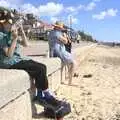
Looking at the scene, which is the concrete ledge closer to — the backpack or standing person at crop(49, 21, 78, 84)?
the backpack

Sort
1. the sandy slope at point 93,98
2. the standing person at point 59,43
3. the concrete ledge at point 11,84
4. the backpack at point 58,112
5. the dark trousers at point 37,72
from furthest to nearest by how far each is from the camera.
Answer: the standing person at point 59,43 → the sandy slope at point 93,98 → the backpack at point 58,112 → the dark trousers at point 37,72 → the concrete ledge at point 11,84

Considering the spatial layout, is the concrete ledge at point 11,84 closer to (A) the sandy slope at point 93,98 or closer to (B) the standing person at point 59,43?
(A) the sandy slope at point 93,98

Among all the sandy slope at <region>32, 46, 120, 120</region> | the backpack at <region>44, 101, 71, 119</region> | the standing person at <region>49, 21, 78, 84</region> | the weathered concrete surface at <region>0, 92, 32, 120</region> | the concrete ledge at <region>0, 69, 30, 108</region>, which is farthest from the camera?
the standing person at <region>49, 21, 78, 84</region>

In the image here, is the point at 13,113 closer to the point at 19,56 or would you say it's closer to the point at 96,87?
the point at 19,56

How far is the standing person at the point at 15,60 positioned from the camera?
7.14 meters

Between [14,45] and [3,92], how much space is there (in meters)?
1.63

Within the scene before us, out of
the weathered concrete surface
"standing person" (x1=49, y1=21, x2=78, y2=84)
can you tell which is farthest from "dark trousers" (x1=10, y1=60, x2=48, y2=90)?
"standing person" (x1=49, y1=21, x2=78, y2=84)

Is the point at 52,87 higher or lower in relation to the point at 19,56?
lower

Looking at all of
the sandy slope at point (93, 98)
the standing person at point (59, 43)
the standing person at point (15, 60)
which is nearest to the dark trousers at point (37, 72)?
the standing person at point (15, 60)

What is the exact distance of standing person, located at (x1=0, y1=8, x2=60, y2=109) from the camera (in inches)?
281

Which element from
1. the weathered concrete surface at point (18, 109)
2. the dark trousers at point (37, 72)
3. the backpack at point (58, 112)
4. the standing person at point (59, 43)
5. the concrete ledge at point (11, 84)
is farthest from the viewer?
the standing person at point (59, 43)

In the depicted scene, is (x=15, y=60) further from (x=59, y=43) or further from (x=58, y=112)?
(x=59, y=43)

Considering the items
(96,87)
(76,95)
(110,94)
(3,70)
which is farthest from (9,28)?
(96,87)

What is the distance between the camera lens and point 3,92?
5543mm
